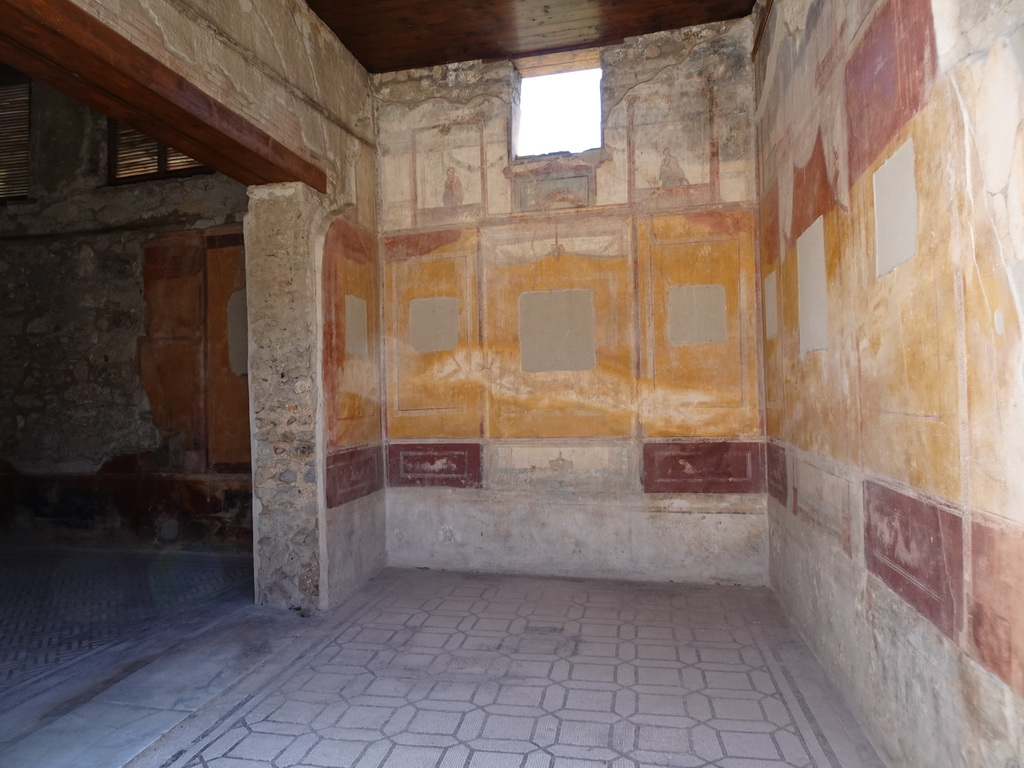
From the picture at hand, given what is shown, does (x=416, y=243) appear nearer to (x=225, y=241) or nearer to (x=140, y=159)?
(x=225, y=241)

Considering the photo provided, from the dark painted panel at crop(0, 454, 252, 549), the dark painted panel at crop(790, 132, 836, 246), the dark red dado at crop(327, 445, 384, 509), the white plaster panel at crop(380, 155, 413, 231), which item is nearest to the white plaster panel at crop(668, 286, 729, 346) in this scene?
the dark painted panel at crop(790, 132, 836, 246)

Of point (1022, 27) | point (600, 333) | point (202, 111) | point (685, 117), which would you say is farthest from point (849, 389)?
point (202, 111)

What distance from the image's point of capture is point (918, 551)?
7.15ft

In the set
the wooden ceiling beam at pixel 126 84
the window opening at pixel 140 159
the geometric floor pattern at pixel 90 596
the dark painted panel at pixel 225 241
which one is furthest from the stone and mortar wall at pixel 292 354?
the window opening at pixel 140 159

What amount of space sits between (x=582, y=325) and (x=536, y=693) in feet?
8.81

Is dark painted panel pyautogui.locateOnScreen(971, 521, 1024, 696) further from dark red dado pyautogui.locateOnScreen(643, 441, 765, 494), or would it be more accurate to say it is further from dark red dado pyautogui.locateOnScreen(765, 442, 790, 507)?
dark red dado pyautogui.locateOnScreen(643, 441, 765, 494)

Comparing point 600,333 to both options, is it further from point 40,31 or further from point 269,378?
point 40,31

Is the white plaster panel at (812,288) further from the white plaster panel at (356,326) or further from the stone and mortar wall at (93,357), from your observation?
the stone and mortar wall at (93,357)

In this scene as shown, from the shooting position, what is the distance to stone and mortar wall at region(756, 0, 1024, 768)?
168cm

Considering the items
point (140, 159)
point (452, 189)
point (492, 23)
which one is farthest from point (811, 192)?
point (140, 159)

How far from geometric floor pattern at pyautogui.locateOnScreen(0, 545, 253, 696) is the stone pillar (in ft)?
1.68

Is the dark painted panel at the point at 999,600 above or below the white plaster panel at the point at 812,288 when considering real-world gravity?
below

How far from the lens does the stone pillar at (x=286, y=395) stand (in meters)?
4.22

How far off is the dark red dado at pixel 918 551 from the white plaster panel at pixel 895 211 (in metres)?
0.84
